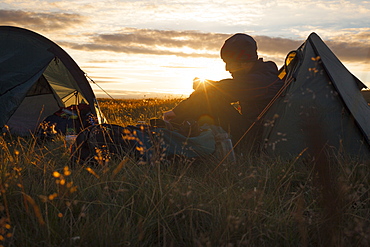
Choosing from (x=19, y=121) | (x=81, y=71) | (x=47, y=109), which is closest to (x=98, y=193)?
(x=81, y=71)

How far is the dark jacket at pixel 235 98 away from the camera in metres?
4.63

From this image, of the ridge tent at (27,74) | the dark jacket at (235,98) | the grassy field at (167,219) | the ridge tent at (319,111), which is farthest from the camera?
the ridge tent at (27,74)

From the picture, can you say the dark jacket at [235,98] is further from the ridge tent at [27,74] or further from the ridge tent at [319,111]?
the ridge tent at [27,74]

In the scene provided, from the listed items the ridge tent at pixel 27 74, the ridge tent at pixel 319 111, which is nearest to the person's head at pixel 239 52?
the ridge tent at pixel 319 111

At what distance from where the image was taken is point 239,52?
15.4ft

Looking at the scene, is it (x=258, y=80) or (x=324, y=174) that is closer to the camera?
(x=324, y=174)

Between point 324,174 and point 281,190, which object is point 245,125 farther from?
point 324,174

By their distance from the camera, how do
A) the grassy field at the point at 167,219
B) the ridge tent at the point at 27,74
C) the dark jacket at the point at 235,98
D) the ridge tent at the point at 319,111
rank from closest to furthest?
the grassy field at the point at 167,219 < the ridge tent at the point at 319,111 < the dark jacket at the point at 235,98 < the ridge tent at the point at 27,74

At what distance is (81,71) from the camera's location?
7.00m

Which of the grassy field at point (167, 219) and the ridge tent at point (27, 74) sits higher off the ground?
the ridge tent at point (27, 74)

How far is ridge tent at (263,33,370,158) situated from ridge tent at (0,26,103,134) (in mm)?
3482

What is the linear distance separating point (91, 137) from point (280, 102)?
6.77ft

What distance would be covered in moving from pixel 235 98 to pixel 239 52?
1.78ft

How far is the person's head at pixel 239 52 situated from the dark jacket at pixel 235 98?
0.09m
